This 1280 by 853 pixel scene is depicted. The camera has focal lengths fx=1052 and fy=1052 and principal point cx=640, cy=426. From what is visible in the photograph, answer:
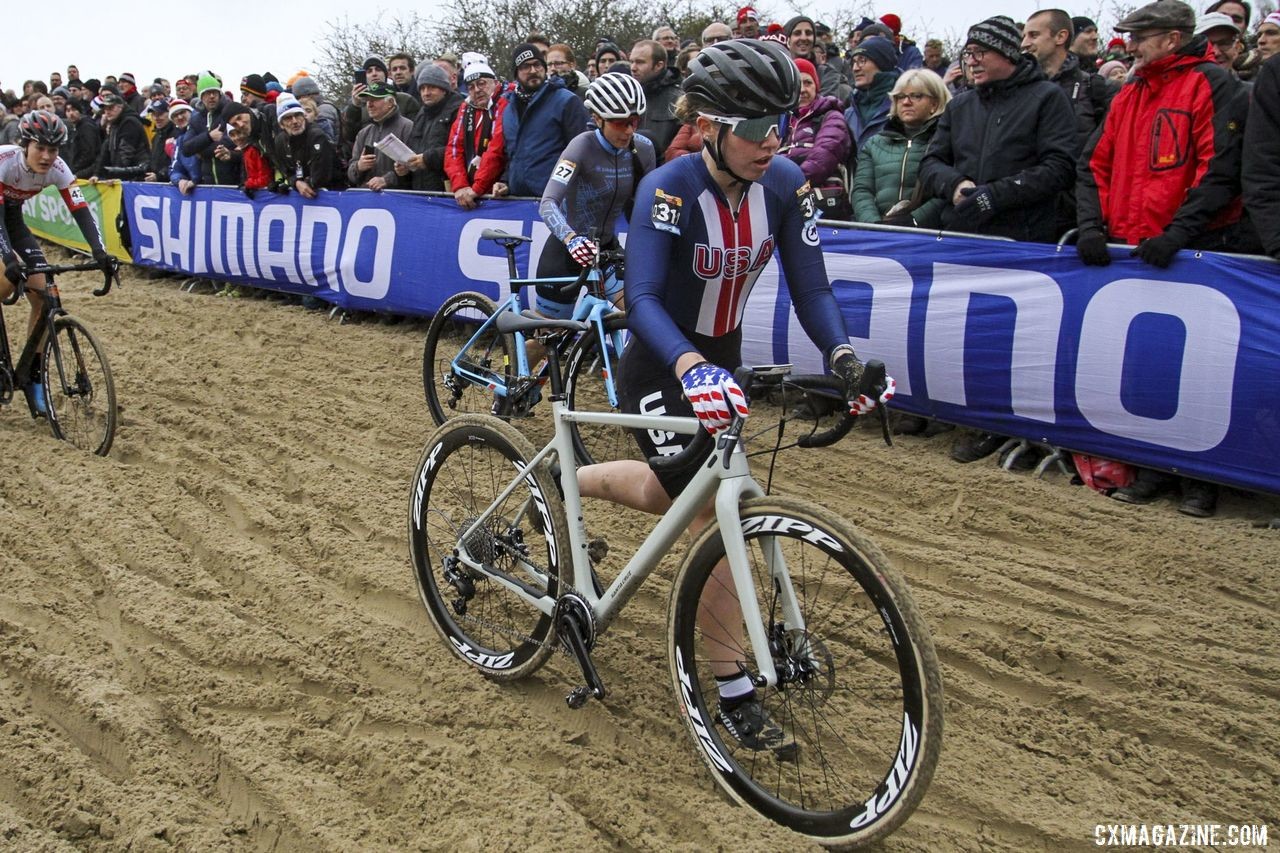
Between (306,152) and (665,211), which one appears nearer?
(665,211)

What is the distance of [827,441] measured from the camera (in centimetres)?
290

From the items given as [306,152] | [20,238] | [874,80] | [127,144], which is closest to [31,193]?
[20,238]

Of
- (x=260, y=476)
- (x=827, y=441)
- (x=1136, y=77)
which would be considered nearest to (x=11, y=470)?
(x=260, y=476)

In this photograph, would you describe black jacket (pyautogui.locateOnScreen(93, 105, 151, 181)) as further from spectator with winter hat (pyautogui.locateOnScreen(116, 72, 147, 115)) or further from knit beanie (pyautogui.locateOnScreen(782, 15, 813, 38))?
knit beanie (pyautogui.locateOnScreen(782, 15, 813, 38))

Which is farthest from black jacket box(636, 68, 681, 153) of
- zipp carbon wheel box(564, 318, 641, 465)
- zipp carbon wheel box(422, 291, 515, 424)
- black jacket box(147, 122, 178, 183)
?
black jacket box(147, 122, 178, 183)

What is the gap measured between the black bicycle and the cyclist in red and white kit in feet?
0.21

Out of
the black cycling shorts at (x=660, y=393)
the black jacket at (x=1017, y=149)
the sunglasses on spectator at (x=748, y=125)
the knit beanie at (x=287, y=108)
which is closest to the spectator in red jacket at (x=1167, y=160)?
the black jacket at (x=1017, y=149)

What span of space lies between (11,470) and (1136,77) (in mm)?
7001

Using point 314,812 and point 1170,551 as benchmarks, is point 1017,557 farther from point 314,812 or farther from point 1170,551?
point 314,812

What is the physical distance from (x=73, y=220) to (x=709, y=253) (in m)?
16.2

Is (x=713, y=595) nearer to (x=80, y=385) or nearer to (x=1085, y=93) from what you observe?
(x=1085, y=93)

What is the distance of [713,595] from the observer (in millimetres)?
3203

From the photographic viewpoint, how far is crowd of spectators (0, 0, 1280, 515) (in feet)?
18.1

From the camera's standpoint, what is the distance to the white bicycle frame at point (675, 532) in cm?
294
